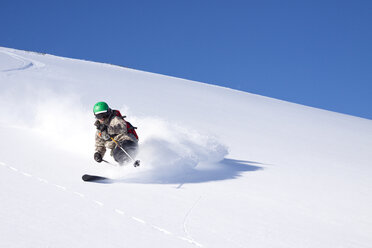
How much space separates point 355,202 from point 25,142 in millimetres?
5462

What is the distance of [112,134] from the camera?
6.08 m

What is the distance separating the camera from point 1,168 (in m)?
4.81

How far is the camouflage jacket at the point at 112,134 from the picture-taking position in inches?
237

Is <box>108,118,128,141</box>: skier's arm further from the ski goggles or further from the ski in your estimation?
the ski

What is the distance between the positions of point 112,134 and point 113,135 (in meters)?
0.02

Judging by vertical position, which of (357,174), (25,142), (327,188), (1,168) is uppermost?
(357,174)

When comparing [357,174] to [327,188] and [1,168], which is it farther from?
[1,168]

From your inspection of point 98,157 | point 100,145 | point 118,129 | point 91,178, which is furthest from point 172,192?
point 100,145

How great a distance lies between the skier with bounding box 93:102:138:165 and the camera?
5.80 m

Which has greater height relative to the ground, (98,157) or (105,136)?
(105,136)

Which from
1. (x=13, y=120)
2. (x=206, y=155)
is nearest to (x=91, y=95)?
(x=13, y=120)

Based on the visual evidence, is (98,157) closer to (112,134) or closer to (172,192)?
(112,134)

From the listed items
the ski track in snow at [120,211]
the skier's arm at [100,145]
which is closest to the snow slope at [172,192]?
the ski track in snow at [120,211]

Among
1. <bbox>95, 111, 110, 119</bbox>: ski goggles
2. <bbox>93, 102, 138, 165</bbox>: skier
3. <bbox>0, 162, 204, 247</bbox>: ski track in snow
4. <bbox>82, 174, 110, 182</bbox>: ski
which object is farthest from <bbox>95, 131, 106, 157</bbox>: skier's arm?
<bbox>0, 162, 204, 247</bbox>: ski track in snow
